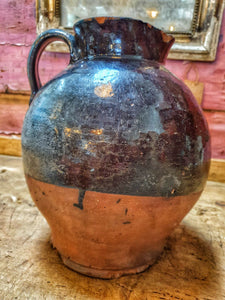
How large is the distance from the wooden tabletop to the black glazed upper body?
29cm

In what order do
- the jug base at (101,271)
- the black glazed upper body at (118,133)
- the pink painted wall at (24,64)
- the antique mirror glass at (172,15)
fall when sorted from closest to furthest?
1. the black glazed upper body at (118,133)
2. the jug base at (101,271)
3. the antique mirror glass at (172,15)
4. the pink painted wall at (24,64)

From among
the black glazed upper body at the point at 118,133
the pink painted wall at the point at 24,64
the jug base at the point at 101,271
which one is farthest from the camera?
the pink painted wall at the point at 24,64

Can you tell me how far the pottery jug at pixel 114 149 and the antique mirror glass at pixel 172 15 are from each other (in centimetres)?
94

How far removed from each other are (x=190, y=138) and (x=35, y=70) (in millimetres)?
574

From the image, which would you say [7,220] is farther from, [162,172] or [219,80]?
[219,80]

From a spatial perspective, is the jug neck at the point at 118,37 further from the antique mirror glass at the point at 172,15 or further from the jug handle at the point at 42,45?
the antique mirror glass at the point at 172,15

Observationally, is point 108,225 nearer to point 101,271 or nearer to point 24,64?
point 101,271

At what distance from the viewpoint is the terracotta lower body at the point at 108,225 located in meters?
0.65

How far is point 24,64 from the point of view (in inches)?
74.7

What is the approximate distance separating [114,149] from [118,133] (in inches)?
1.6

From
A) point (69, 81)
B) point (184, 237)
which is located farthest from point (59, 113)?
point (184, 237)

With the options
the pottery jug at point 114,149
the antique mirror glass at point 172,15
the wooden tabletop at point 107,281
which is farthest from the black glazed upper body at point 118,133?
the antique mirror glass at point 172,15

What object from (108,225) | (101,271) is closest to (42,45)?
(108,225)

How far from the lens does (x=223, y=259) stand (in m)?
0.88
